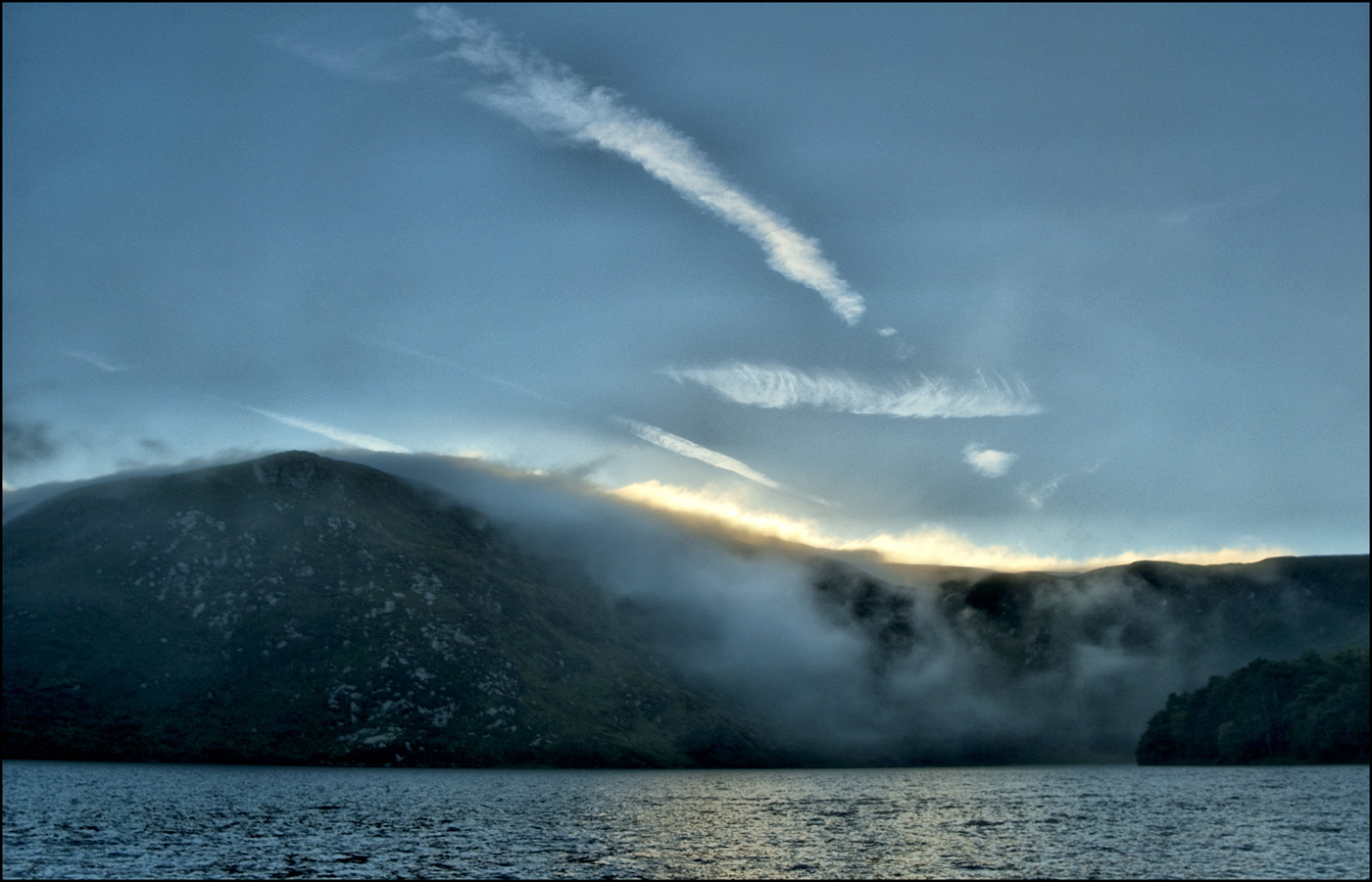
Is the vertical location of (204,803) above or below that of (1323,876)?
below

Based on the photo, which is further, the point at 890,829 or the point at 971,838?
the point at 890,829

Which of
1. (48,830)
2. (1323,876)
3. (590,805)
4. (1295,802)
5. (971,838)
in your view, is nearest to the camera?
(1323,876)

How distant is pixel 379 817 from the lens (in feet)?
469

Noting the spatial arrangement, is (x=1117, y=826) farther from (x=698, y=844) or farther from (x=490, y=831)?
(x=490, y=831)

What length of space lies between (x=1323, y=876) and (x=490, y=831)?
99677mm

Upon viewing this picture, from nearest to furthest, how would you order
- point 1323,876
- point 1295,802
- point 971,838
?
point 1323,876 < point 971,838 < point 1295,802

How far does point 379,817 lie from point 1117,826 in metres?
118

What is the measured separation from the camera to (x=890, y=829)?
441 feet

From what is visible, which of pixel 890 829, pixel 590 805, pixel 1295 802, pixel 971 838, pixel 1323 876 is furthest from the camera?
pixel 590 805

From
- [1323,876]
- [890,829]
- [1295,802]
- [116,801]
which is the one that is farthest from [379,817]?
[1295,802]

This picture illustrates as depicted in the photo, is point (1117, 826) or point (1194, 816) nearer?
point (1117, 826)

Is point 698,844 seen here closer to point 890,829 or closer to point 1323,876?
point 890,829

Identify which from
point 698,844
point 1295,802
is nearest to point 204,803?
point 698,844

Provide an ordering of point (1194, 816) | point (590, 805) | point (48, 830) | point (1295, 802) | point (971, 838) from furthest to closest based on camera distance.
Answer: point (590, 805)
point (1295, 802)
point (1194, 816)
point (971, 838)
point (48, 830)
